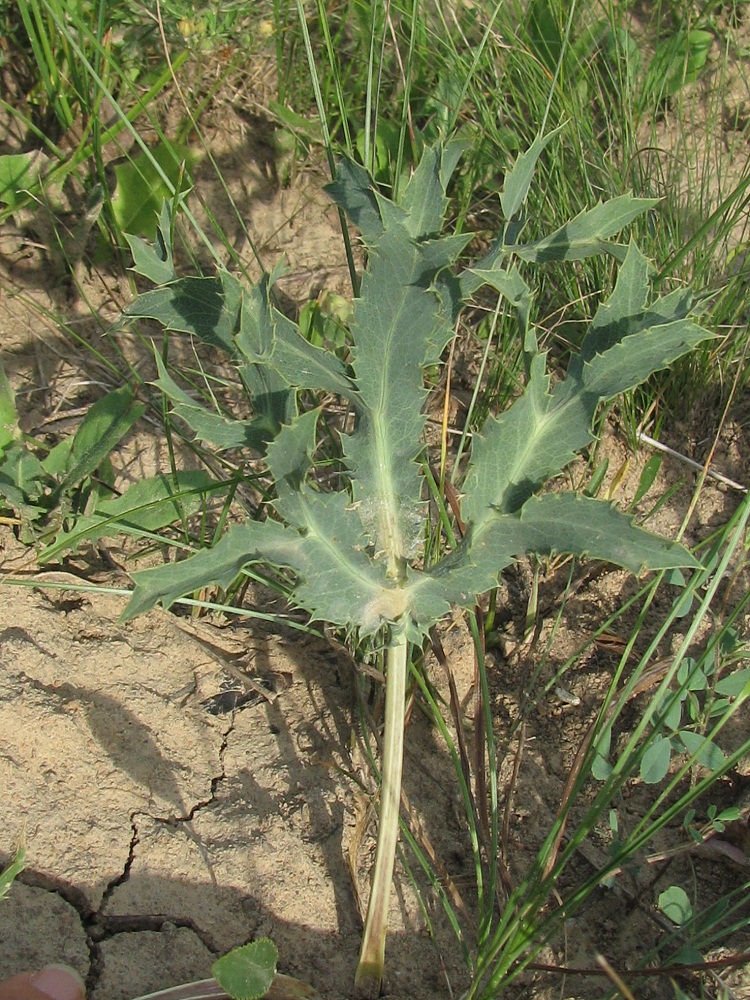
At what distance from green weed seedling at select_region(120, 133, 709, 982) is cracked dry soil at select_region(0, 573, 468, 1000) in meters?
0.18

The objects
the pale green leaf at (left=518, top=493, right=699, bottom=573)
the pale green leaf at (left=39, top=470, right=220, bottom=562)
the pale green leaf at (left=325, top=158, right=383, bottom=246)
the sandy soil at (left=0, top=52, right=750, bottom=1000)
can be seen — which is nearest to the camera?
the pale green leaf at (left=518, top=493, right=699, bottom=573)

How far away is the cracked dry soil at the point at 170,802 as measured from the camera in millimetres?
1510

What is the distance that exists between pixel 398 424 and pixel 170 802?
774mm

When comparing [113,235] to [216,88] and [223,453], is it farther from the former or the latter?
[223,453]

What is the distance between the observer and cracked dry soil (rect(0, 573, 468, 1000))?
1.51 metres

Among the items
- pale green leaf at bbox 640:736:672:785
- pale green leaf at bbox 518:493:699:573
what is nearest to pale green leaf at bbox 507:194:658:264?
pale green leaf at bbox 518:493:699:573

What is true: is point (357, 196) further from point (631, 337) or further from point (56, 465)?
point (56, 465)

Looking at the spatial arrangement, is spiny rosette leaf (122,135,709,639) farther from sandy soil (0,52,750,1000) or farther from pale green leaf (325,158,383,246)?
sandy soil (0,52,750,1000)

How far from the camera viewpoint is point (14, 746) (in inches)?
64.4

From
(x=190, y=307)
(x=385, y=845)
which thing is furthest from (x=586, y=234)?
(x=385, y=845)

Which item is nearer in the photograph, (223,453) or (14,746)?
(14,746)

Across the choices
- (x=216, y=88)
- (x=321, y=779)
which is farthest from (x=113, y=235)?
(x=321, y=779)

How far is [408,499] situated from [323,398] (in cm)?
82

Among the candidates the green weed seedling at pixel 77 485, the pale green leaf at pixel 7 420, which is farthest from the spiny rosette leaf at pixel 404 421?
the pale green leaf at pixel 7 420
